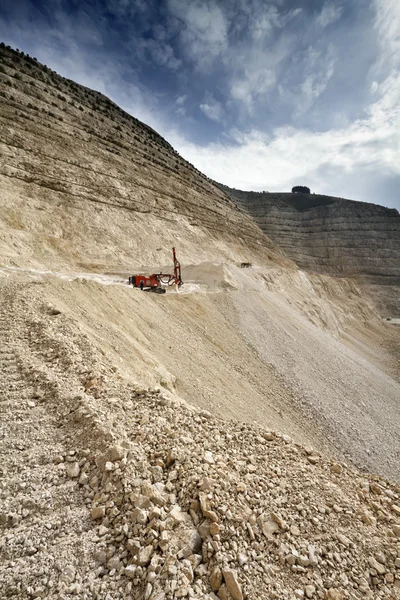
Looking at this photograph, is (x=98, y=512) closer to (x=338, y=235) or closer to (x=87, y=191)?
(x=87, y=191)

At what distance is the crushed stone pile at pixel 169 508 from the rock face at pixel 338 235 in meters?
48.7

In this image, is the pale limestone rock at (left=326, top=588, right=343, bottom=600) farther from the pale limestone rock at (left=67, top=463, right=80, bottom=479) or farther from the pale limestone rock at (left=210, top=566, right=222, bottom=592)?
the pale limestone rock at (left=67, top=463, right=80, bottom=479)

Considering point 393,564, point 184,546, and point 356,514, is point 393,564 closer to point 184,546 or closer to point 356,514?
point 356,514

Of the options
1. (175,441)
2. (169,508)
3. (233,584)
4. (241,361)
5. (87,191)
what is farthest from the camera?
(87,191)

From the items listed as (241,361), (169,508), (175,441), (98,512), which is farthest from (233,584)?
(241,361)

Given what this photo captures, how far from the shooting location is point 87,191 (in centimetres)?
2114

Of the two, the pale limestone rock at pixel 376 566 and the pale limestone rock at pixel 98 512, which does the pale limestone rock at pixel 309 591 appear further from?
the pale limestone rock at pixel 98 512

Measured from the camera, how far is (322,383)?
1146 cm

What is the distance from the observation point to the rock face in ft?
156

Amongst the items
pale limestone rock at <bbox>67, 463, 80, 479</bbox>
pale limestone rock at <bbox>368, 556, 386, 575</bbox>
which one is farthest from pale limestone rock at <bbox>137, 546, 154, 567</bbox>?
pale limestone rock at <bbox>368, 556, 386, 575</bbox>

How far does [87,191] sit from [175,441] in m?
21.9

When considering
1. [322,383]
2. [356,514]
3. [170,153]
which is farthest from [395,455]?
[170,153]

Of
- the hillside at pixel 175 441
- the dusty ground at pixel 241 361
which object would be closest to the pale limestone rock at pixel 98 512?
the hillside at pixel 175 441

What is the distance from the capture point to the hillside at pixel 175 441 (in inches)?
96.5
